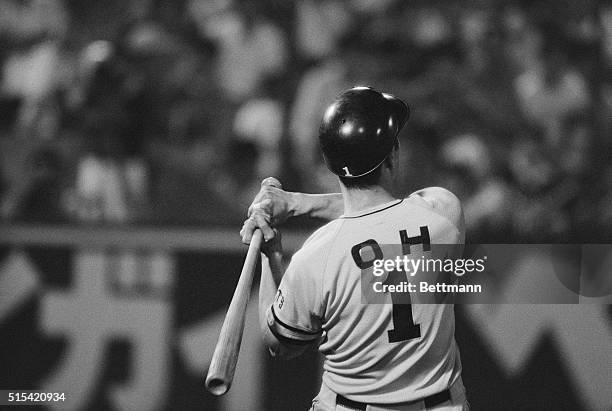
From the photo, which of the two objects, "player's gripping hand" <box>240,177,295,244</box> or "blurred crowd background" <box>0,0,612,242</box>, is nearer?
"player's gripping hand" <box>240,177,295,244</box>

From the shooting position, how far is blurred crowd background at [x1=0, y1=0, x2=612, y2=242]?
16.3 feet

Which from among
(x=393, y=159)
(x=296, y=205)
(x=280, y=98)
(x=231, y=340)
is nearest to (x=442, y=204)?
(x=393, y=159)

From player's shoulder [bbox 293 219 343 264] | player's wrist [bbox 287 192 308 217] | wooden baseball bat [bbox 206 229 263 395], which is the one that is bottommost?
wooden baseball bat [bbox 206 229 263 395]

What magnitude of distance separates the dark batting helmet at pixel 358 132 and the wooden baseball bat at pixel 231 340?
14.6 inches

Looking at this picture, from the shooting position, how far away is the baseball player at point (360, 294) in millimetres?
2260

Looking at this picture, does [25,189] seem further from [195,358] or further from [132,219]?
[195,358]

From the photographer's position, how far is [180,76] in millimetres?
5590

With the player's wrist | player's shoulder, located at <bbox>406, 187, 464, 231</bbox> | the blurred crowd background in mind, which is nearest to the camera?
player's shoulder, located at <bbox>406, 187, 464, 231</bbox>

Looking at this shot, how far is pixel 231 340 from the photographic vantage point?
231 centimetres

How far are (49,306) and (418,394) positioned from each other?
2.09 metres

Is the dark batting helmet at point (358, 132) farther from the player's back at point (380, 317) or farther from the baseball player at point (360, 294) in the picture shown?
the player's back at point (380, 317)

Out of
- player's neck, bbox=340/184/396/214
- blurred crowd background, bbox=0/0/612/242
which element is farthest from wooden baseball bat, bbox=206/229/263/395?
blurred crowd background, bbox=0/0/612/242

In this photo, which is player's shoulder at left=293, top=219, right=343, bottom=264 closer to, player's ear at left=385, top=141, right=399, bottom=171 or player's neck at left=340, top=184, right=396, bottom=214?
player's neck at left=340, top=184, right=396, bottom=214

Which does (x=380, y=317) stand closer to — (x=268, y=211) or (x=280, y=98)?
(x=268, y=211)
